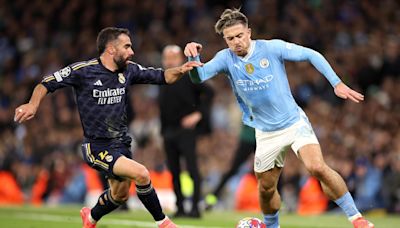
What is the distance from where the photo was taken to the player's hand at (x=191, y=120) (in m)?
13.5

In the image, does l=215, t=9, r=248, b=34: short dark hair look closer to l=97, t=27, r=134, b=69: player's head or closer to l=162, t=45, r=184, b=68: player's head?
l=97, t=27, r=134, b=69: player's head

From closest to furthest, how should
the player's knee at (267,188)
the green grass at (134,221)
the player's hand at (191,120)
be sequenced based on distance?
the player's knee at (267,188) < the green grass at (134,221) < the player's hand at (191,120)

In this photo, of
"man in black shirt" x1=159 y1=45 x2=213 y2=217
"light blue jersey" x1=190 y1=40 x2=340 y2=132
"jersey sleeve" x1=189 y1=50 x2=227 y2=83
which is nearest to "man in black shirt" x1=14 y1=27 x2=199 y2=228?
"jersey sleeve" x1=189 y1=50 x2=227 y2=83

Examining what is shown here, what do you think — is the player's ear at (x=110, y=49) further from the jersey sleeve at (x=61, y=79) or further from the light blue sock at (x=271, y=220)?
the light blue sock at (x=271, y=220)

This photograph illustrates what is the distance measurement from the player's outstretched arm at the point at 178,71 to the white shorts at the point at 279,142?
38.6 inches

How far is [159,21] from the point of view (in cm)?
2419

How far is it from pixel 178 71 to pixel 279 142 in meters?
1.28

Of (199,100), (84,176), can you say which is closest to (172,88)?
(199,100)

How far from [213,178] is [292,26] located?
4.51 metres

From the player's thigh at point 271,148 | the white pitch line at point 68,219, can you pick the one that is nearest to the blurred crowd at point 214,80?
the white pitch line at point 68,219

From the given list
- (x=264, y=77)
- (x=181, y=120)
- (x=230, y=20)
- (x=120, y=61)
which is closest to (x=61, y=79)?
(x=120, y=61)

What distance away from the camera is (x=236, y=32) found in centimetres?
959

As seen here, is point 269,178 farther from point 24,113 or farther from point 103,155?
point 24,113

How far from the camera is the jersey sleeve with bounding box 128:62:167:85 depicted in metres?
10.1
